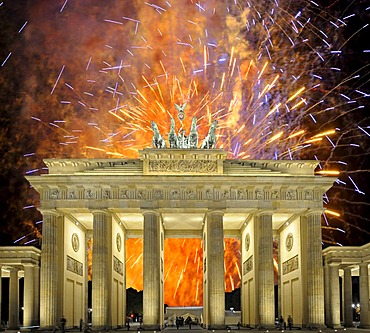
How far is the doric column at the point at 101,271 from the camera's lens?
2569 inches

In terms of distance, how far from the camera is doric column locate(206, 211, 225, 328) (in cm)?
6562

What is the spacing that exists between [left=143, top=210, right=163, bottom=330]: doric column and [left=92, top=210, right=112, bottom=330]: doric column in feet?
11.9

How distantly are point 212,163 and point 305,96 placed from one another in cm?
2507

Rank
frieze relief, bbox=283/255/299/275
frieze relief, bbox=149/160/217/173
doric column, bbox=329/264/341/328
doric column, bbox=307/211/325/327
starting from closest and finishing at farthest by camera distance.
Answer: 1. doric column, bbox=307/211/325/327
2. frieze relief, bbox=149/160/217/173
3. frieze relief, bbox=283/255/299/275
4. doric column, bbox=329/264/341/328

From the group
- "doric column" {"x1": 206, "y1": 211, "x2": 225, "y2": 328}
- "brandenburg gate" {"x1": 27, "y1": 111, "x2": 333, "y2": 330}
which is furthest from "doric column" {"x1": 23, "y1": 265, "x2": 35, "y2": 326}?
"doric column" {"x1": 206, "y1": 211, "x2": 225, "y2": 328}

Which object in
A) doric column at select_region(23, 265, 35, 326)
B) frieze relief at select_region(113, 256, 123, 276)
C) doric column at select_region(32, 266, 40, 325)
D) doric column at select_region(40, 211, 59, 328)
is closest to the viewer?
doric column at select_region(40, 211, 59, 328)

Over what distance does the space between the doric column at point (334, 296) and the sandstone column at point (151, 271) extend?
1845 cm

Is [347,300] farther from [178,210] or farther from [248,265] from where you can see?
[178,210]

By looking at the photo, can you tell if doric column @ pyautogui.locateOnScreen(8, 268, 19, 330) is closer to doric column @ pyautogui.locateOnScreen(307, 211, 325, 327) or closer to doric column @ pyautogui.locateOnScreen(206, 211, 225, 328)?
doric column @ pyautogui.locateOnScreen(206, 211, 225, 328)

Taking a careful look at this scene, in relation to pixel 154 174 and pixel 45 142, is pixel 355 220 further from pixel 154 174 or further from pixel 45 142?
pixel 45 142

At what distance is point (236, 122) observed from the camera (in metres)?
85.3

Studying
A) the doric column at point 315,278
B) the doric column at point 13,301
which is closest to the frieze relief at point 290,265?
the doric column at point 315,278

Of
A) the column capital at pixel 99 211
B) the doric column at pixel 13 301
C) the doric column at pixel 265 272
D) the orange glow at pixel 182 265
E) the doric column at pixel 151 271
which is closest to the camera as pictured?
the doric column at pixel 151 271

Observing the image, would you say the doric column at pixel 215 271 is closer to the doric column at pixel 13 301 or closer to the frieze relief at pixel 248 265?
the frieze relief at pixel 248 265
